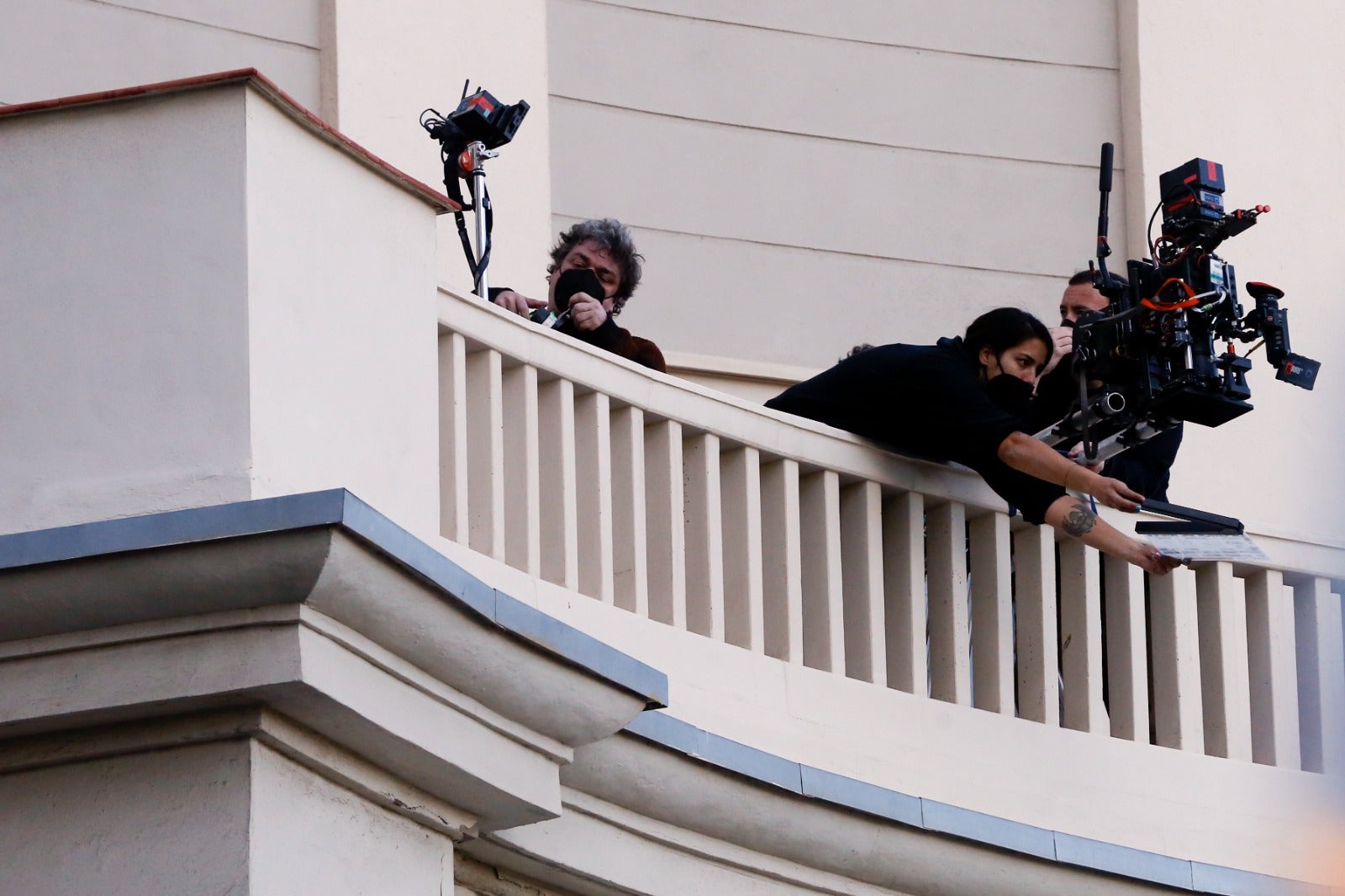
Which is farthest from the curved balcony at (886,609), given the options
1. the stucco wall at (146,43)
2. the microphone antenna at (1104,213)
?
the stucco wall at (146,43)

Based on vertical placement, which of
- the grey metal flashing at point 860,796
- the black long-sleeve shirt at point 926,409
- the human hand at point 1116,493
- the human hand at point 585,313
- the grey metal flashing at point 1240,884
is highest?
the human hand at point 585,313

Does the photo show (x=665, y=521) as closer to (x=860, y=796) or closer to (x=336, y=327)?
(x=860, y=796)

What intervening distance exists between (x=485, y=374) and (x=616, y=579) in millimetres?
576

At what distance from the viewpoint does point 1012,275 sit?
408 inches

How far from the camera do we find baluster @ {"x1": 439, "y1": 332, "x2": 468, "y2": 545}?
5.74m

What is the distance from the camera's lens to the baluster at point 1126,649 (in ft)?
22.4

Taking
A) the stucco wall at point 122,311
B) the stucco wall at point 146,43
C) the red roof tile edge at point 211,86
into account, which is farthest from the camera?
the stucco wall at point 146,43

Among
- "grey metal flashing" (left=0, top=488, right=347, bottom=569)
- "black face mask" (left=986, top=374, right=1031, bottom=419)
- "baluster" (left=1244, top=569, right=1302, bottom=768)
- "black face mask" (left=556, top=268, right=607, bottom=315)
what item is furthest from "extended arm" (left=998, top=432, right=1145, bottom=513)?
"grey metal flashing" (left=0, top=488, right=347, bottom=569)

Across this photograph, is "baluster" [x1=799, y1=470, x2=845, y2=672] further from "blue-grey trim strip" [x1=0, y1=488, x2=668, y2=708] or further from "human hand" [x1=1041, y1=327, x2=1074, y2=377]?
"blue-grey trim strip" [x1=0, y1=488, x2=668, y2=708]

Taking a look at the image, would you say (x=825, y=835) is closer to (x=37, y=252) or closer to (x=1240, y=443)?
(x=37, y=252)

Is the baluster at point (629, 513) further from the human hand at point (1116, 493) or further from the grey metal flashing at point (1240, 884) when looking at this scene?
the grey metal flashing at point (1240, 884)

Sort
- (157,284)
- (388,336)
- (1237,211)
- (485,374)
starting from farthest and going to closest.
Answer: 1. (1237,211)
2. (485,374)
3. (388,336)
4. (157,284)

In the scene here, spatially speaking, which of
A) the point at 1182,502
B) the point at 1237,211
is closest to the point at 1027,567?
the point at 1237,211

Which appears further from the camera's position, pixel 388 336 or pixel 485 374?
pixel 485 374
